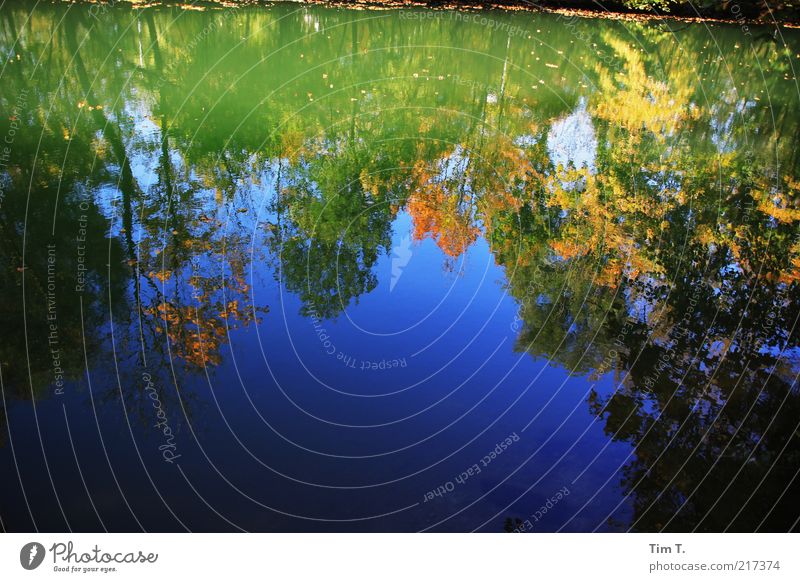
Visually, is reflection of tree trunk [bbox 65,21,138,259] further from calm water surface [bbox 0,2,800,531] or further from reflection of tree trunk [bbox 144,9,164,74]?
reflection of tree trunk [bbox 144,9,164,74]

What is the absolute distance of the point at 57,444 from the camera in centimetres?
598

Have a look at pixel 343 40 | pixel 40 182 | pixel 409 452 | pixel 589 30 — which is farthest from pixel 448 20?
pixel 409 452

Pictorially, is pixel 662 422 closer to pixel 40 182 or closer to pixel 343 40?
pixel 40 182

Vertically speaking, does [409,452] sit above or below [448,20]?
below

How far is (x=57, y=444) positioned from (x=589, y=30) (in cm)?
3181

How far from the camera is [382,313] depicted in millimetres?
8500

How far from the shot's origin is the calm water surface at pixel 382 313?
5.92 metres
